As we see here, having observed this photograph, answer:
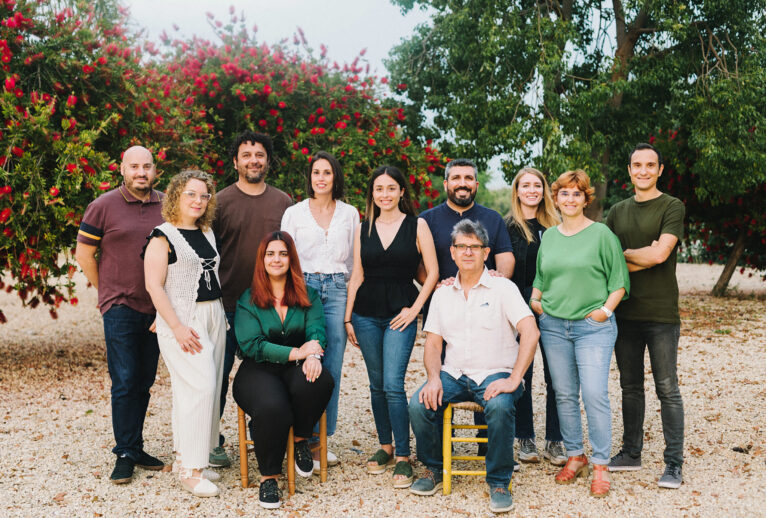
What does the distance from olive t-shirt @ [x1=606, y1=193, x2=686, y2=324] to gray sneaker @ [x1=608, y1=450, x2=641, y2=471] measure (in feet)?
3.51

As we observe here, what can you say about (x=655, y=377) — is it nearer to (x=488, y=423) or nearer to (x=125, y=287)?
(x=488, y=423)

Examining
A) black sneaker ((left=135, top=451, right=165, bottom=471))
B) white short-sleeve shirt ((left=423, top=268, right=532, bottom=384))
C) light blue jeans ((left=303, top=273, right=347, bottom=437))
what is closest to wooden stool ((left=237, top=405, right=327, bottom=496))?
light blue jeans ((left=303, top=273, right=347, bottom=437))

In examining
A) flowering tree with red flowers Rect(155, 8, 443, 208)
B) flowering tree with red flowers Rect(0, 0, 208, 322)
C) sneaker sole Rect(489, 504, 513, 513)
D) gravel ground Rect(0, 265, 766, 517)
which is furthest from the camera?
flowering tree with red flowers Rect(155, 8, 443, 208)

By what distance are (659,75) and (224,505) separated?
35.5ft

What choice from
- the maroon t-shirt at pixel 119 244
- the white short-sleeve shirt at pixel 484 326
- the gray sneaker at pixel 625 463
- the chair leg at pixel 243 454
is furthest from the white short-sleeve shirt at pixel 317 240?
the gray sneaker at pixel 625 463

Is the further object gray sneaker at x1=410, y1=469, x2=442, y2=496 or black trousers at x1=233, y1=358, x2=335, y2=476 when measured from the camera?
gray sneaker at x1=410, y1=469, x2=442, y2=496

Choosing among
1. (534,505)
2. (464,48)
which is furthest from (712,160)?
(534,505)

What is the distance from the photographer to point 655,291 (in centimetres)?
407

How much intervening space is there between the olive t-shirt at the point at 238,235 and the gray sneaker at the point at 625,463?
2.93 metres

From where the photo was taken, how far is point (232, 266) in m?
4.52

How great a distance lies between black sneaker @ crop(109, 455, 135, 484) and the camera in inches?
165

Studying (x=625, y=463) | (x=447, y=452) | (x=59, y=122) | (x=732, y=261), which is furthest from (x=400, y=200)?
(x=732, y=261)

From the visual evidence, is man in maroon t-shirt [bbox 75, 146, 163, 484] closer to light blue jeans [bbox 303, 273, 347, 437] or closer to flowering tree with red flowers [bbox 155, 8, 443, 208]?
light blue jeans [bbox 303, 273, 347, 437]

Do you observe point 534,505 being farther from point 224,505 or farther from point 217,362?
point 217,362
